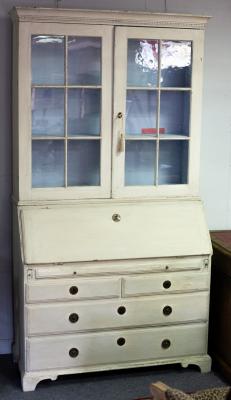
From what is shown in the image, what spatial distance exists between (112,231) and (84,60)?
2.99ft

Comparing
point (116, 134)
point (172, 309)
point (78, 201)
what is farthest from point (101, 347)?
point (116, 134)

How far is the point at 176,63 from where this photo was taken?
129 inches

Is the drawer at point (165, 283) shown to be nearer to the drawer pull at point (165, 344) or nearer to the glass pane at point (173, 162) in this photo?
the drawer pull at point (165, 344)

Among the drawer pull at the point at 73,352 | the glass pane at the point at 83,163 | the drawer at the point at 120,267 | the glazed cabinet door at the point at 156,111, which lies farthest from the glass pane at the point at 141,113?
the drawer pull at the point at 73,352

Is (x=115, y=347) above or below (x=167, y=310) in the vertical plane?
below

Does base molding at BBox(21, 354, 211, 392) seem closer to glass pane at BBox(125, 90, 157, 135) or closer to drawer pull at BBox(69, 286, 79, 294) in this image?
drawer pull at BBox(69, 286, 79, 294)

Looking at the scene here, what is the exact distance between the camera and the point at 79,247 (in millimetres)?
3080

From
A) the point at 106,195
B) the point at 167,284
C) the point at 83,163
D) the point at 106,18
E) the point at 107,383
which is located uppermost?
the point at 106,18

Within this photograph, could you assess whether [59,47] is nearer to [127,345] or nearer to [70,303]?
[70,303]

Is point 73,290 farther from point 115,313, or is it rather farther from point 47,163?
point 47,163

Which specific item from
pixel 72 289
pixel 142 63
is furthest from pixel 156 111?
pixel 72 289

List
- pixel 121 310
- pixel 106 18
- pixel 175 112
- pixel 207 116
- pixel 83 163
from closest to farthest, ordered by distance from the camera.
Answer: pixel 106 18 < pixel 121 310 < pixel 83 163 < pixel 175 112 < pixel 207 116

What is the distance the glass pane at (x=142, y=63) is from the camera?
3195 millimetres

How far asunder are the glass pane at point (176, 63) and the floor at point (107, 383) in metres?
1.60
